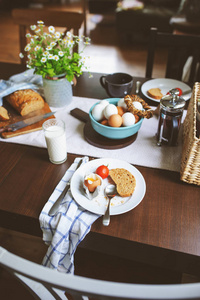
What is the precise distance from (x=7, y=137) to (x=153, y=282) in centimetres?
77

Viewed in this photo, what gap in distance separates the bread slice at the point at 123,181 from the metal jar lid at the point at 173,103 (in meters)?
0.25

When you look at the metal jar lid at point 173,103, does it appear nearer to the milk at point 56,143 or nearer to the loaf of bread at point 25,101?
the milk at point 56,143

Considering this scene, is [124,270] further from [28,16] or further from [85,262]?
[28,16]

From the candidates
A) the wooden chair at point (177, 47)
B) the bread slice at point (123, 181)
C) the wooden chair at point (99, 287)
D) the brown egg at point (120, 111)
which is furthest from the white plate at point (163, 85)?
the wooden chair at point (99, 287)

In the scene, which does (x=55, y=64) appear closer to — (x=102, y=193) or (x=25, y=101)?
(x=25, y=101)

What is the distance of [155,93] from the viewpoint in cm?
127

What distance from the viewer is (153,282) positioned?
1.03m

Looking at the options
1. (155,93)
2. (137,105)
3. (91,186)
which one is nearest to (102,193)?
(91,186)

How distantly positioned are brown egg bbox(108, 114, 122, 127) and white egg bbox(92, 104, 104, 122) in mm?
52

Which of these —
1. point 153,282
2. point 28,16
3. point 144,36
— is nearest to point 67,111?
point 153,282

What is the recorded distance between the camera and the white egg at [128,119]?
0.97 meters

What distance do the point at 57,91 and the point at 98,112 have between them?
278 mm

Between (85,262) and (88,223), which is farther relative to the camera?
(85,262)

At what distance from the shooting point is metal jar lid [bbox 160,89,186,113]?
2.97ft
